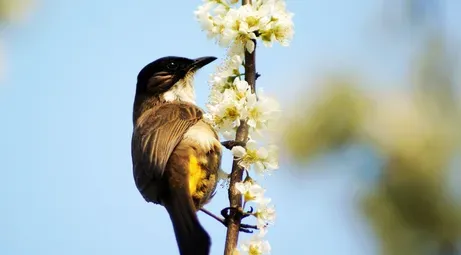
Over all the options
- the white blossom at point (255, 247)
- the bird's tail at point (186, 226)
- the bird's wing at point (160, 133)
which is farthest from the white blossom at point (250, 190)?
the bird's wing at point (160, 133)

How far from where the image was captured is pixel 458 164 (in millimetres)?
2025

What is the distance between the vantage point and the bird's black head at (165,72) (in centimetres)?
483

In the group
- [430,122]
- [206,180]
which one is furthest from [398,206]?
[206,180]

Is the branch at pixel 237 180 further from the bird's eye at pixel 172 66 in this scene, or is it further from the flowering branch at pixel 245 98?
the bird's eye at pixel 172 66

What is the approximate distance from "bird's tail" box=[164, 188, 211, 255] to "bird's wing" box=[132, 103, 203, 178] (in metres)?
0.20

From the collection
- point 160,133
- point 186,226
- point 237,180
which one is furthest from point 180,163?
point 237,180

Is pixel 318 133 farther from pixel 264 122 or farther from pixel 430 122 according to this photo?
pixel 430 122

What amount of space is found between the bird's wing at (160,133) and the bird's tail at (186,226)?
0.64 ft

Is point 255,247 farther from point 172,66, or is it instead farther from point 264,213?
point 172,66

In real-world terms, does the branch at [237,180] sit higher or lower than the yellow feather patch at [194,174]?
higher

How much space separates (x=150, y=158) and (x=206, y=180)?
1.11ft

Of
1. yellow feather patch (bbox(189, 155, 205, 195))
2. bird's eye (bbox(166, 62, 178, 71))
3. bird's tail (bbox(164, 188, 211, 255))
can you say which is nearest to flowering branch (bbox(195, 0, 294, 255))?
bird's tail (bbox(164, 188, 211, 255))

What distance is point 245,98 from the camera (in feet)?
8.18

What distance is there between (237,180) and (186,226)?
2.22ft
